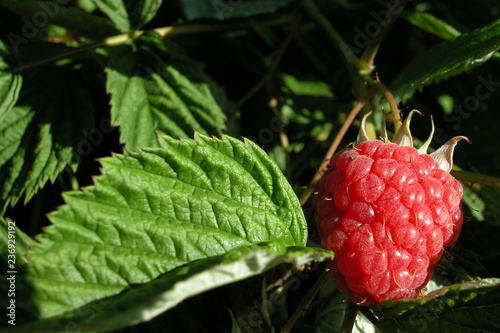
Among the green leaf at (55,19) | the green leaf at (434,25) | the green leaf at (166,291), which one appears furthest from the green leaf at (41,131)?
the green leaf at (434,25)

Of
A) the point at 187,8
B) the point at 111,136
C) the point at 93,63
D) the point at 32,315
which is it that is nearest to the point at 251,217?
the point at 32,315

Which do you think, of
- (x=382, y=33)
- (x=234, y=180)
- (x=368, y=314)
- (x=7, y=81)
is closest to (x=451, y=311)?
(x=368, y=314)

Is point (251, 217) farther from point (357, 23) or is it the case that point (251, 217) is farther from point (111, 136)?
point (357, 23)

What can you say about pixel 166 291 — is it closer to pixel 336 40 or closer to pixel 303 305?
pixel 303 305

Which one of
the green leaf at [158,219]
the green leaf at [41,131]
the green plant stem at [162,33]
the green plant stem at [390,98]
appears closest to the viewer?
the green leaf at [158,219]

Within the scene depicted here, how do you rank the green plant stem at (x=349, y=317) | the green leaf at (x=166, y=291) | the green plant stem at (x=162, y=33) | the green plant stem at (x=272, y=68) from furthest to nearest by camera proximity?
the green plant stem at (x=272, y=68), the green plant stem at (x=162, y=33), the green plant stem at (x=349, y=317), the green leaf at (x=166, y=291)

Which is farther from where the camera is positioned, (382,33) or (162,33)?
(162,33)

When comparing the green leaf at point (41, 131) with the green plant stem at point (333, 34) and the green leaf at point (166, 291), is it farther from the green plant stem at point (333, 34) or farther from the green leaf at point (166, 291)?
the green plant stem at point (333, 34)

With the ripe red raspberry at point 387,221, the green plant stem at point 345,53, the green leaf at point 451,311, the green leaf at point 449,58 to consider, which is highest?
the green plant stem at point 345,53
